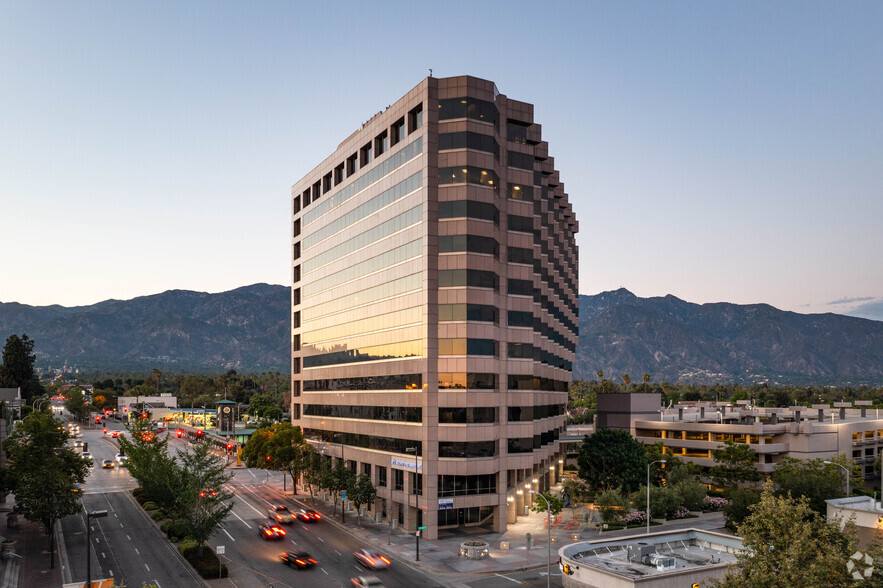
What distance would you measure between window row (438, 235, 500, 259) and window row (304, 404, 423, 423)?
1873cm

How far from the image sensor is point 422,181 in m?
76.2

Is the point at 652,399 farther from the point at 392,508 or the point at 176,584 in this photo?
the point at 176,584

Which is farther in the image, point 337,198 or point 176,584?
point 337,198

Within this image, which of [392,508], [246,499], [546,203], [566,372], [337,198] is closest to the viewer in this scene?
[392,508]

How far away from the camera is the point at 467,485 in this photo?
242 ft

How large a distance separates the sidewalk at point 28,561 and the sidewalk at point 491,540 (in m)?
29.5

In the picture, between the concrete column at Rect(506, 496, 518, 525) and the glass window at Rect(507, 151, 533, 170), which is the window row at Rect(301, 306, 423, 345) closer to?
the glass window at Rect(507, 151, 533, 170)

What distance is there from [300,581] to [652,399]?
95500 mm

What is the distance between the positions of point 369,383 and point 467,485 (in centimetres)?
2189

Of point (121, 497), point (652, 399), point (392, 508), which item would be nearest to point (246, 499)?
point (121, 497)

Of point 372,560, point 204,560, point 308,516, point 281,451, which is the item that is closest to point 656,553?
point 372,560

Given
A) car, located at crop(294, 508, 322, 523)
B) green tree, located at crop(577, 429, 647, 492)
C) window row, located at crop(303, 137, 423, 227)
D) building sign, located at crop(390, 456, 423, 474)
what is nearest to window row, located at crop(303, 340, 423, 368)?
building sign, located at crop(390, 456, 423, 474)

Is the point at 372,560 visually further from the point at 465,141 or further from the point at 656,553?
the point at 465,141

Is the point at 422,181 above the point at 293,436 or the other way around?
above
